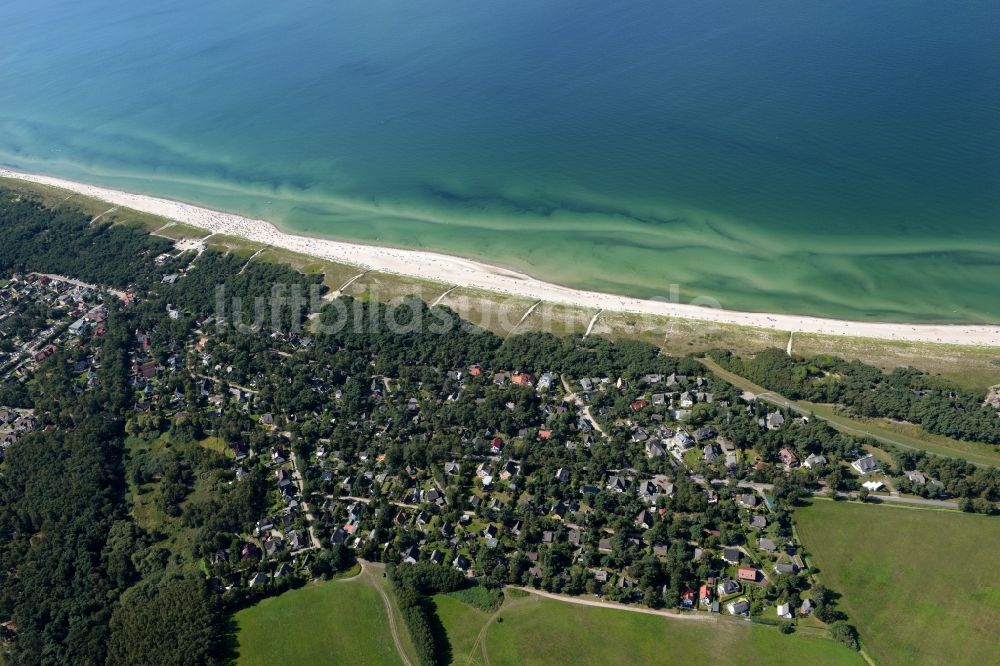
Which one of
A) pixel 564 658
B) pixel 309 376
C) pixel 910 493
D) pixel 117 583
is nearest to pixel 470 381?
pixel 309 376

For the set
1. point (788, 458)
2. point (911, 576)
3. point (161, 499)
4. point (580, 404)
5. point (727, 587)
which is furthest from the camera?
point (580, 404)

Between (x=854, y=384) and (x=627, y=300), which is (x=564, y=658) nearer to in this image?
(x=854, y=384)

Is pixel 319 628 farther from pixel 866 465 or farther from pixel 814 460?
pixel 866 465

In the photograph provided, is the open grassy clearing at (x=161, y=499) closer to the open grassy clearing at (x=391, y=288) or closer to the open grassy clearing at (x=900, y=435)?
the open grassy clearing at (x=391, y=288)

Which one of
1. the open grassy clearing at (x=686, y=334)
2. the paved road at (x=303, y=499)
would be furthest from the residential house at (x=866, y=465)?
the paved road at (x=303, y=499)

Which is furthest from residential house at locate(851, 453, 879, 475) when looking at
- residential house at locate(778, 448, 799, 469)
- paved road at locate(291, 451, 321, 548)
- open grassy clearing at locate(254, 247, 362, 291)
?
open grassy clearing at locate(254, 247, 362, 291)

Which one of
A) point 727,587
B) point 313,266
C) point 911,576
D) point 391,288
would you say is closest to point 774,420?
point 911,576

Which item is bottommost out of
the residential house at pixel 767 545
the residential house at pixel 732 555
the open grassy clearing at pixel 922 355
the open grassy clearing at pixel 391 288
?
the residential house at pixel 732 555
